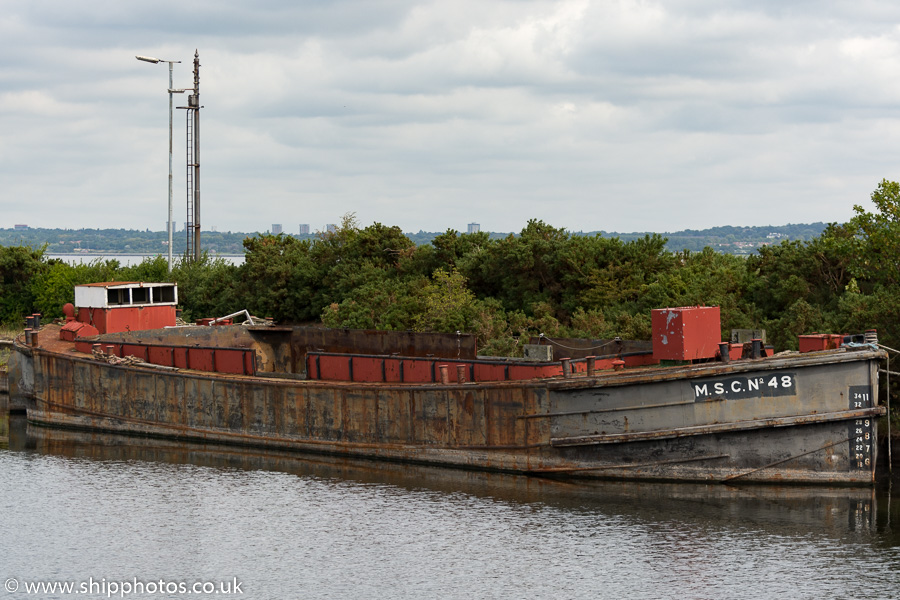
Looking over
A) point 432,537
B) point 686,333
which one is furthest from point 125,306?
point 686,333

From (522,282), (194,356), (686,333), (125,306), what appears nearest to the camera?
(686,333)

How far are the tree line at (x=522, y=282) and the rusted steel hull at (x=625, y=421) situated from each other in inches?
278

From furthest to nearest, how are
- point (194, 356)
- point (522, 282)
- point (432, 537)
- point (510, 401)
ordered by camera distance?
point (522, 282) < point (194, 356) < point (510, 401) < point (432, 537)

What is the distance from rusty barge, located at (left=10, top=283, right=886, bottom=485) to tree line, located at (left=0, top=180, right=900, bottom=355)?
6.99m

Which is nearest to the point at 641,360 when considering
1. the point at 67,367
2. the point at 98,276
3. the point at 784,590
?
the point at 784,590

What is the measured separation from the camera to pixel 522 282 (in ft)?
169

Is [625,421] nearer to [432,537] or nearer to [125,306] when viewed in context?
[432,537]

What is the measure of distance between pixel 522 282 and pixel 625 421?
77.8 ft

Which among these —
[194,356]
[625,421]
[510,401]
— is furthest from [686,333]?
[194,356]

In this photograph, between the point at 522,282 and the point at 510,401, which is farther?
the point at 522,282

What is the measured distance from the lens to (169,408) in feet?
123

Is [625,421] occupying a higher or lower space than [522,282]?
lower

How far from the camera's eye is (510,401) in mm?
29438

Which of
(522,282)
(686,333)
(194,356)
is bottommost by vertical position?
(194,356)
